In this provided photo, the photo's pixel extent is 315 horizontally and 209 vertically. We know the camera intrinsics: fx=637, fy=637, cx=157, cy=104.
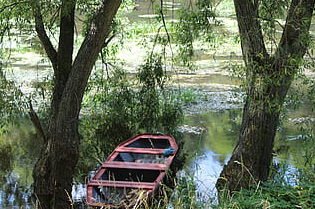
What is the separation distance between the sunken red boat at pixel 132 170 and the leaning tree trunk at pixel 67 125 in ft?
1.61

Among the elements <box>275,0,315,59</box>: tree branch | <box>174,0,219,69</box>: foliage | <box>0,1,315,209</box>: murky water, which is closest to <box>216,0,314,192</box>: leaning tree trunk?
<box>275,0,315,59</box>: tree branch

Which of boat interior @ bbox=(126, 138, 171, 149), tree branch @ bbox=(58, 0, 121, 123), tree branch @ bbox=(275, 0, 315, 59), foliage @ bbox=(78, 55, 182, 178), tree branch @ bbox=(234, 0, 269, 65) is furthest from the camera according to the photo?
foliage @ bbox=(78, 55, 182, 178)

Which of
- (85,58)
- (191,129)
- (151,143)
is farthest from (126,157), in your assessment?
(191,129)

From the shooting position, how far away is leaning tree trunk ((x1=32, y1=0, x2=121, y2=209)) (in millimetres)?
8289

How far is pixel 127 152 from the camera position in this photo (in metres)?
9.96

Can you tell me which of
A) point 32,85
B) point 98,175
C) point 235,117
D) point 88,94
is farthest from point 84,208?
point 32,85

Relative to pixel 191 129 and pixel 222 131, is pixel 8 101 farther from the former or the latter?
pixel 222 131

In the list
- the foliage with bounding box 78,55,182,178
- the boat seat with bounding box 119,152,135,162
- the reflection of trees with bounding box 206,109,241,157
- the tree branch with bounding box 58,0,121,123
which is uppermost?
the tree branch with bounding box 58,0,121,123

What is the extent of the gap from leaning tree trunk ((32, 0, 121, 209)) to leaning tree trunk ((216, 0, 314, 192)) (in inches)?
73.3

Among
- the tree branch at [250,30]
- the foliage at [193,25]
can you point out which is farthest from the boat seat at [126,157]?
the tree branch at [250,30]

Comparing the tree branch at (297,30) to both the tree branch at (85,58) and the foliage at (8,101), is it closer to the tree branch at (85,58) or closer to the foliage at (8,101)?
the tree branch at (85,58)

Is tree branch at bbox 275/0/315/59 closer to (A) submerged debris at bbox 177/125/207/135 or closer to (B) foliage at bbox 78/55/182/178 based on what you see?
(B) foliage at bbox 78/55/182/178

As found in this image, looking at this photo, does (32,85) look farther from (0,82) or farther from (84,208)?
(84,208)

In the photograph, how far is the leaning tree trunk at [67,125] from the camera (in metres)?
8.29
